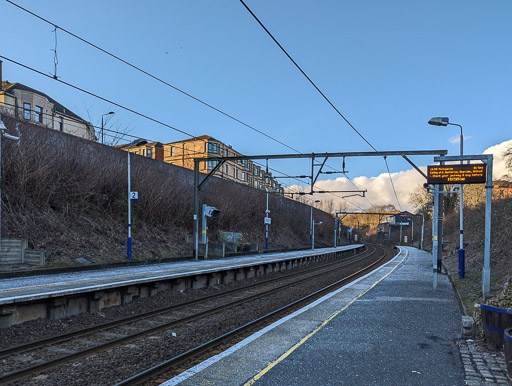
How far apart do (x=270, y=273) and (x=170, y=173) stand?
13544 mm

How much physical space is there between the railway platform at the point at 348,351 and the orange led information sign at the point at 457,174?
3926mm

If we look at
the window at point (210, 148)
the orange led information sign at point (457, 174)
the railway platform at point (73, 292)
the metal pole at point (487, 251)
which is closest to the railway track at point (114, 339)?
the railway platform at point (73, 292)

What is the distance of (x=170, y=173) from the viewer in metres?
33.4

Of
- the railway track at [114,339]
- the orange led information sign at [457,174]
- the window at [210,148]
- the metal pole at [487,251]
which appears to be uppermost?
the window at [210,148]

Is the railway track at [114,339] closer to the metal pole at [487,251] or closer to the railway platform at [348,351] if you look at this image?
the railway platform at [348,351]

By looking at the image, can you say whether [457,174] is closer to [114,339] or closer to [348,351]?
[348,351]

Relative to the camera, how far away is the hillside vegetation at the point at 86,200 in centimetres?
1955

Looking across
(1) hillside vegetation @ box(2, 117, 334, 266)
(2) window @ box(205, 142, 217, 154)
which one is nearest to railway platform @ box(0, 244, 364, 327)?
(1) hillside vegetation @ box(2, 117, 334, 266)

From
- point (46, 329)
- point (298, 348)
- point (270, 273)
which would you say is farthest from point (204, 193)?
point (298, 348)

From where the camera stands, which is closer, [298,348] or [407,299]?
[298,348]

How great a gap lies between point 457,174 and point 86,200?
20.7m

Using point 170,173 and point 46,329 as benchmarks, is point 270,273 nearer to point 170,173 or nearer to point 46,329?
point 170,173

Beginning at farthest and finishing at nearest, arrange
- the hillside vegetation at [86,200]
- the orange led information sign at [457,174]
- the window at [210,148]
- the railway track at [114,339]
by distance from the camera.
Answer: the window at [210,148] → the hillside vegetation at [86,200] → the orange led information sign at [457,174] → the railway track at [114,339]

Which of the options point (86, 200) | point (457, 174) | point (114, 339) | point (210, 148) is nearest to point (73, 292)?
point (114, 339)
